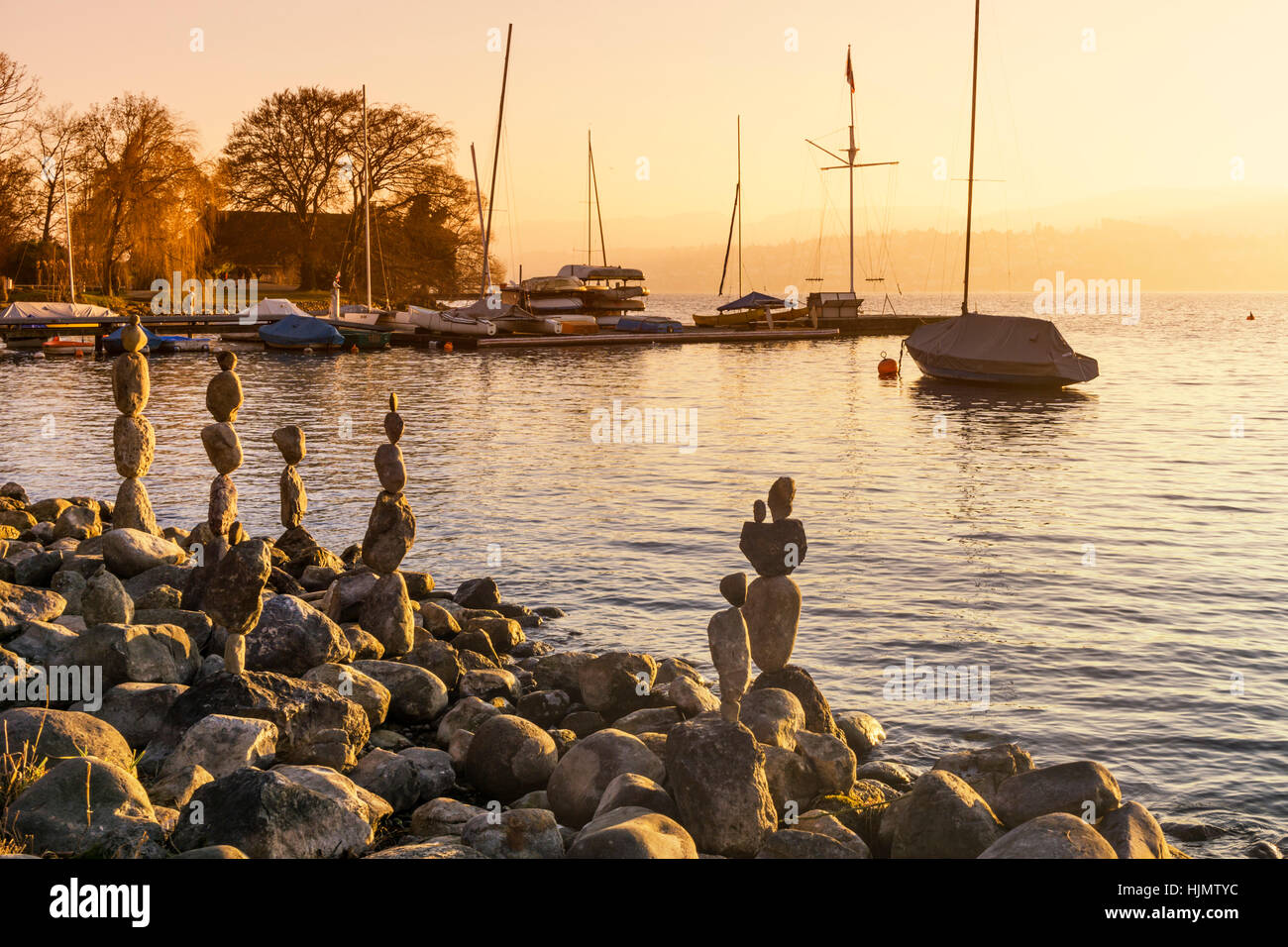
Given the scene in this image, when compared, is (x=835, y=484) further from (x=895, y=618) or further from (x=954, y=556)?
(x=895, y=618)

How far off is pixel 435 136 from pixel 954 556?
76535 millimetres

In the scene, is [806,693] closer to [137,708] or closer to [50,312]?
[137,708]

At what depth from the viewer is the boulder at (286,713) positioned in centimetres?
725

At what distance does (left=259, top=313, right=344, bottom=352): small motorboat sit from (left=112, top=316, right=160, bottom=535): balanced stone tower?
50007 mm

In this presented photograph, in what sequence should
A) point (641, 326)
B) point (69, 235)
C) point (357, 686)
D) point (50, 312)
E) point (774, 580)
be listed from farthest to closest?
point (641, 326) < point (69, 235) < point (50, 312) < point (774, 580) < point (357, 686)

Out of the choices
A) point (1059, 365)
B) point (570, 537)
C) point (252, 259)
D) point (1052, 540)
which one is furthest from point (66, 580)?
point (252, 259)

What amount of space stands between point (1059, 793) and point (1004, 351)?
38.8 m

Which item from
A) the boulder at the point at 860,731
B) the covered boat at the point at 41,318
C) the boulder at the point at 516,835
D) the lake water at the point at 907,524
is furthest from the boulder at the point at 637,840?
the covered boat at the point at 41,318

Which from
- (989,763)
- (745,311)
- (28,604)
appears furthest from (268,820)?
(745,311)

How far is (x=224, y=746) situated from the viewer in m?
6.96

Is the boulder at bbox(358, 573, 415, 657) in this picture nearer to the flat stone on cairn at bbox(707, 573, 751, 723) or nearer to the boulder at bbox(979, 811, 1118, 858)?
the flat stone on cairn at bbox(707, 573, 751, 723)

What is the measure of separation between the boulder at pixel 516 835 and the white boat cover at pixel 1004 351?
3980 cm

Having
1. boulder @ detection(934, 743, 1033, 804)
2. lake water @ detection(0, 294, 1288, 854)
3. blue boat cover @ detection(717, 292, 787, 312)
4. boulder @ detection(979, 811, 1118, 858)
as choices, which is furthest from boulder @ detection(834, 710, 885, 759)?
blue boat cover @ detection(717, 292, 787, 312)

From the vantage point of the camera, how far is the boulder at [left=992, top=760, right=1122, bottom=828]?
266 inches
